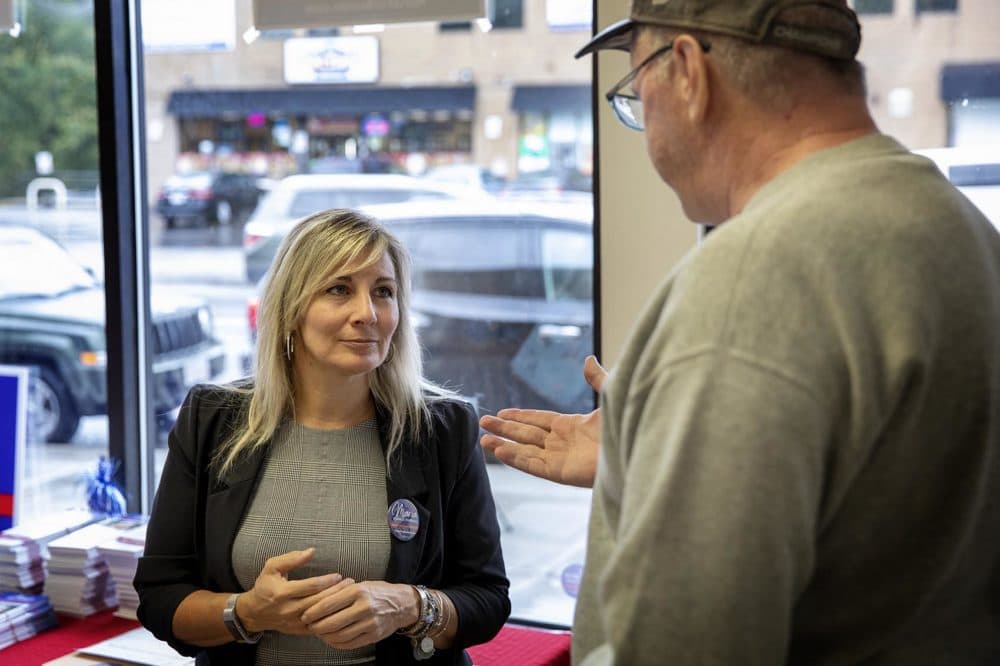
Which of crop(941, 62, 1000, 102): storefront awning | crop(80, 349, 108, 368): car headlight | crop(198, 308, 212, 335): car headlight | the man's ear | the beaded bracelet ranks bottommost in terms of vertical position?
the beaded bracelet

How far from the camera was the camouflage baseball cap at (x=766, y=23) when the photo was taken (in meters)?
1.11

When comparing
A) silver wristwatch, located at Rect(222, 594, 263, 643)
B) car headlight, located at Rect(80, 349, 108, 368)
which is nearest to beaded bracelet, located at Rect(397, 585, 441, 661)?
silver wristwatch, located at Rect(222, 594, 263, 643)

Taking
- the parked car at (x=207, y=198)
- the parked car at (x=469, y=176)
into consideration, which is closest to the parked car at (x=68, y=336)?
the parked car at (x=207, y=198)

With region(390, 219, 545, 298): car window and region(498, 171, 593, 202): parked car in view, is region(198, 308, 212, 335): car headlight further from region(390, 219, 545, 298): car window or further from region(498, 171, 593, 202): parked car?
region(498, 171, 593, 202): parked car

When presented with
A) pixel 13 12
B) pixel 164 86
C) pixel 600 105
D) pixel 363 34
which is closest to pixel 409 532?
pixel 600 105

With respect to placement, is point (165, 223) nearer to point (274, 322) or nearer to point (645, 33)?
point (274, 322)

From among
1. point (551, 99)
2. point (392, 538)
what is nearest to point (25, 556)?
point (392, 538)

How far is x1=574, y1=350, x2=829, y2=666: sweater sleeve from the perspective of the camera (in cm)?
96

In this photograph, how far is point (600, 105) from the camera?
2.87 metres

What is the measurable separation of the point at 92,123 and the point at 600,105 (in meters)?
1.83

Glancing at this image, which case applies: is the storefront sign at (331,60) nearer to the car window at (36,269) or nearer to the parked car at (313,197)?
the parked car at (313,197)

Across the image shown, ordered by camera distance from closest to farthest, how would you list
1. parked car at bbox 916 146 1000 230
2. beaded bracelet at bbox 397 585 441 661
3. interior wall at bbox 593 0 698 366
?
beaded bracelet at bbox 397 585 441 661 < parked car at bbox 916 146 1000 230 < interior wall at bbox 593 0 698 366

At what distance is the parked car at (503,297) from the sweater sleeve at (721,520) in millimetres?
2160

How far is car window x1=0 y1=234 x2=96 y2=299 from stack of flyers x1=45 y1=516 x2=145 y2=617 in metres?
1.10
